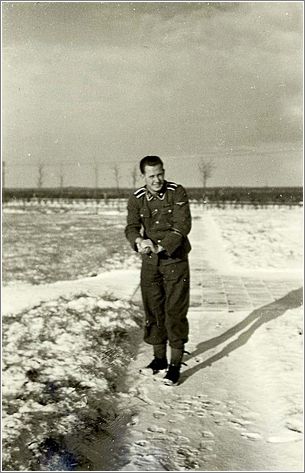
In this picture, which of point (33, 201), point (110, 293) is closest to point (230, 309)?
point (110, 293)

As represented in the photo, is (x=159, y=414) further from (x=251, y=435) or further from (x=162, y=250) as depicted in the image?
(x=162, y=250)

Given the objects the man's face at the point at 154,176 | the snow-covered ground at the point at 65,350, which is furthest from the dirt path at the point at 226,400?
the man's face at the point at 154,176

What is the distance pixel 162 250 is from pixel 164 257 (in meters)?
0.17

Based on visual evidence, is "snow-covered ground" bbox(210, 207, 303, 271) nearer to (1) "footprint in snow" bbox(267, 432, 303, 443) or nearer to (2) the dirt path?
(2) the dirt path

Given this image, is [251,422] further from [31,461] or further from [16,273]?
[16,273]

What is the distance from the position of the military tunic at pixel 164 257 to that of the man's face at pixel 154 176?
9 centimetres

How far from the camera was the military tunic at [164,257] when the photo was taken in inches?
158

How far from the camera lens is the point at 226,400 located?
13.2 ft

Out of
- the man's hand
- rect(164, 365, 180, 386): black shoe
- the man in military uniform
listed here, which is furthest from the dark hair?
rect(164, 365, 180, 386): black shoe

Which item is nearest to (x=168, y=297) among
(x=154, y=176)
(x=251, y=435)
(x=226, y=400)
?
(x=226, y=400)

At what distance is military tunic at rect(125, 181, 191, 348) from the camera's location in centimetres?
400

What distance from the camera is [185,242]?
4180 mm

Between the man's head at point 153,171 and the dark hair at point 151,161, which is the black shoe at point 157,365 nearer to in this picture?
the man's head at point 153,171

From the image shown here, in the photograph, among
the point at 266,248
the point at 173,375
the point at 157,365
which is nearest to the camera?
the point at 173,375
